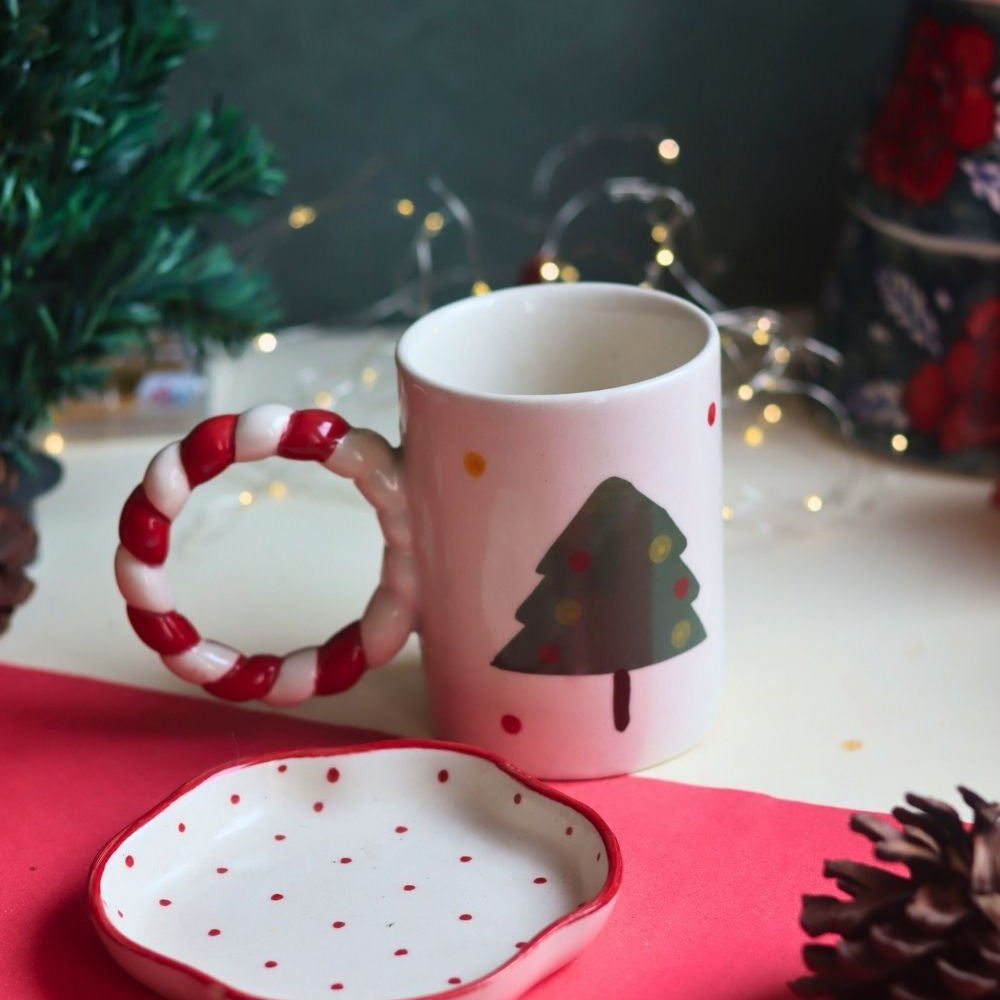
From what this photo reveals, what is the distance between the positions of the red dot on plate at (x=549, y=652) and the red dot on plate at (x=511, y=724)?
27mm

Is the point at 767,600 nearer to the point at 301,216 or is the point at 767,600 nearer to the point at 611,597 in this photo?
the point at 611,597

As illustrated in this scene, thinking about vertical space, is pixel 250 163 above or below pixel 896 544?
above

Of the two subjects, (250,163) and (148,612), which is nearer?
(148,612)

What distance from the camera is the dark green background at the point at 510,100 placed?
79 centimetres

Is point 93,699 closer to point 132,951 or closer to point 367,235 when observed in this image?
point 132,951

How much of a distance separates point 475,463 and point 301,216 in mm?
396

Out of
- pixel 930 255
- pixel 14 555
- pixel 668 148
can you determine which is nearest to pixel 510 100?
pixel 668 148

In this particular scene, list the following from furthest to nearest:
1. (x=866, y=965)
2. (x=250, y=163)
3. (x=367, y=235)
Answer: (x=367, y=235) < (x=250, y=163) < (x=866, y=965)

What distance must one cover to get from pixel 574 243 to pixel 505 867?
483 millimetres

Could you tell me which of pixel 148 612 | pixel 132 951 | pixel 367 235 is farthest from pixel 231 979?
pixel 367 235

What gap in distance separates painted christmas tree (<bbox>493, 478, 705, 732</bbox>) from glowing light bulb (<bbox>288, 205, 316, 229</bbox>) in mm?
409

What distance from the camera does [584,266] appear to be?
0.86m

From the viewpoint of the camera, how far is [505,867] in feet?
1.49

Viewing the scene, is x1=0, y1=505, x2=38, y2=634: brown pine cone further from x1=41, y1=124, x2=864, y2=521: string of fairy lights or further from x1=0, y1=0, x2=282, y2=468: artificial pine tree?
x1=41, y1=124, x2=864, y2=521: string of fairy lights
